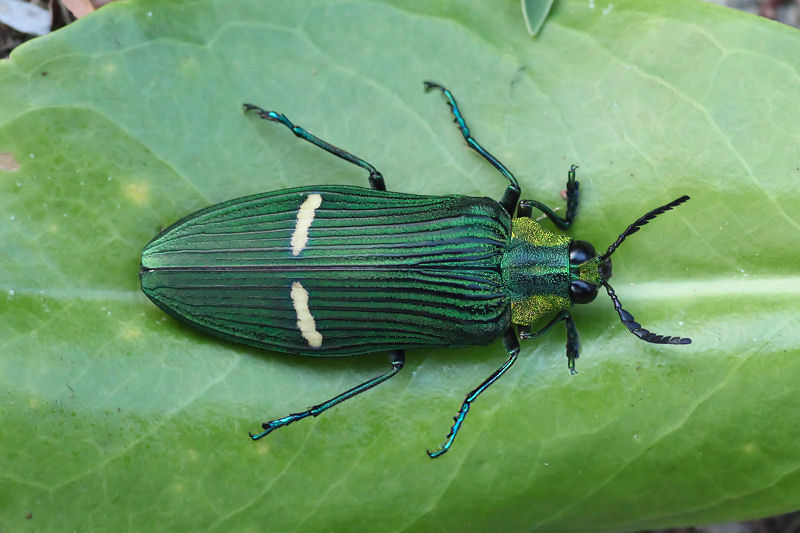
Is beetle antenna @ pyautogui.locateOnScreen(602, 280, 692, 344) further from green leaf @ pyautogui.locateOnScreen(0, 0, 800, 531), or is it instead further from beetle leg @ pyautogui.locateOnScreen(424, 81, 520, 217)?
beetle leg @ pyautogui.locateOnScreen(424, 81, 520, 217)

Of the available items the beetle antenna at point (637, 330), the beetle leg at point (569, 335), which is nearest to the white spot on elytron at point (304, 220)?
the beetle leg at point (569, 335)

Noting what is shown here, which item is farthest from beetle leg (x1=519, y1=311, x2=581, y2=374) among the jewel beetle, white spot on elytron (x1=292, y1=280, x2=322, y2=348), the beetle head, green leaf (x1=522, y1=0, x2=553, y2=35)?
green leaf (x1=522, y1=0, x2=553, y2=35)

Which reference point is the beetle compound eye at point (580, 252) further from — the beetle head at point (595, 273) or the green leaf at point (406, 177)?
the green leaf at point (406, 177)

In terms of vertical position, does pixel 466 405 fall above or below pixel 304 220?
below

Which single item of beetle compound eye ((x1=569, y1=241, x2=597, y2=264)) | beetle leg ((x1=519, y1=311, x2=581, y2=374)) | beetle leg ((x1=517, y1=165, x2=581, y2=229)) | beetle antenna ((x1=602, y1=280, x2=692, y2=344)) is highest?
beetle leg ((x1=517, y1=165, x2=581, y2=229))

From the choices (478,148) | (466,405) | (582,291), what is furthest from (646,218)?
(466,405)

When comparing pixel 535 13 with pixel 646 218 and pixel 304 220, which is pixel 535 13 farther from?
pixel 304 220
